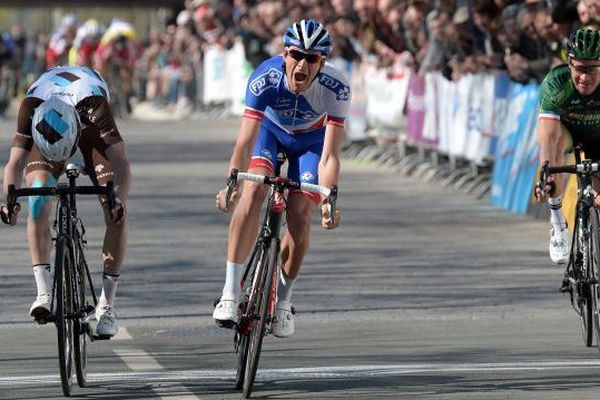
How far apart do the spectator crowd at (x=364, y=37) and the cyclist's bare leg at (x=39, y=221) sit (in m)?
8.08

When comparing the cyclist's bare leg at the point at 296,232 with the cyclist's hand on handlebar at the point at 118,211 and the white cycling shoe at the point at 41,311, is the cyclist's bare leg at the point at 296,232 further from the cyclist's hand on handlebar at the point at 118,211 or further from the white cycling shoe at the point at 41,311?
the white cycling shoe at the point at 41,311

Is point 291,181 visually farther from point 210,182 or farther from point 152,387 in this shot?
point 210,182

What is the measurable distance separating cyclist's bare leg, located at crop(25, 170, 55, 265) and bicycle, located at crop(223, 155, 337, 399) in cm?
114

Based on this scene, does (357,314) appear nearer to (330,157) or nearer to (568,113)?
(568,113)

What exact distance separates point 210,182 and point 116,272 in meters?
14.4

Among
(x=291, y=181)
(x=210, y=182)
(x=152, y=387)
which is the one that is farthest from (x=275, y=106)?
(x=210, y=182)

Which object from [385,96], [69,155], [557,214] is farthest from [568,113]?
[385,96]

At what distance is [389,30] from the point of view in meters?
26.9

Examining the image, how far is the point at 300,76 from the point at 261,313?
1.33 m

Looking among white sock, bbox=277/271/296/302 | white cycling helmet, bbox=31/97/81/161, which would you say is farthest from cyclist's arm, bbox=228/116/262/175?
white cycling helmet, bbox=31/97/81/161

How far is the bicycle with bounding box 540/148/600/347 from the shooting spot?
38.9ft

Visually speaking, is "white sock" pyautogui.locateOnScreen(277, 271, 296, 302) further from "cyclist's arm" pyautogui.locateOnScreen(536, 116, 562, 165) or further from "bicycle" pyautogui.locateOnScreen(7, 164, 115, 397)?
"cyclist's arm" pyautogui.locateOnScreen(536, 116, 562, 165)

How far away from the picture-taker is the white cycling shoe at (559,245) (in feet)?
41.2

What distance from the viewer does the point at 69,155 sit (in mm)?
10648
